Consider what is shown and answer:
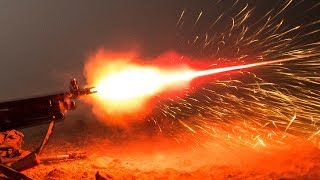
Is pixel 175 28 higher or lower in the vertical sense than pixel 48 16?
lower

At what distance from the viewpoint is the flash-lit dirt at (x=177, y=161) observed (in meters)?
9.17

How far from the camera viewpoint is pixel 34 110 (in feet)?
28.3

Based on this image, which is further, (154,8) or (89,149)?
(154,8)

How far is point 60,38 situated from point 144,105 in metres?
48.8

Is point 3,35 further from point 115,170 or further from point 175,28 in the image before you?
point 115,170

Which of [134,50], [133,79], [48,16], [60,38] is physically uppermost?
[48,16]

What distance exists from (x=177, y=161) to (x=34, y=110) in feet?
14.2

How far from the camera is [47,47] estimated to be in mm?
60938

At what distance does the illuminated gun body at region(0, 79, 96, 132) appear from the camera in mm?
8508

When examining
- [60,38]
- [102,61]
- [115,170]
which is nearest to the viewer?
[115,170]

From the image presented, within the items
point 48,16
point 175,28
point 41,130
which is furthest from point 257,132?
point 48,16

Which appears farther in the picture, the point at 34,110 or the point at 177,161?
the point at 177,161

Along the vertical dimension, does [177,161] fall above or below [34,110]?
below

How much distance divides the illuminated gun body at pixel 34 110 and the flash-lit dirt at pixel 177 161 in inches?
69.0
